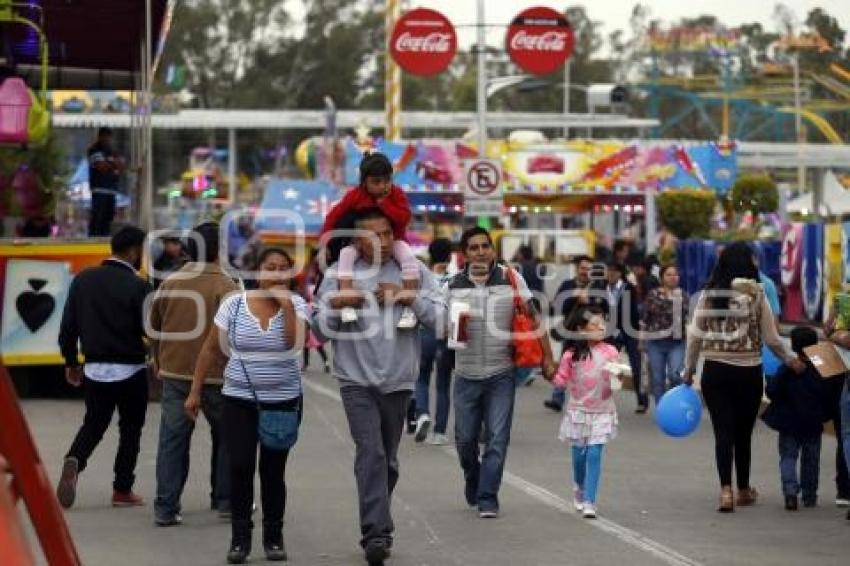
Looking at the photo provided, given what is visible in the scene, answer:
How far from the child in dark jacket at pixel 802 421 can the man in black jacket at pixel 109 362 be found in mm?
4149

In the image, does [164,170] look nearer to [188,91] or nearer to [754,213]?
[188,91]

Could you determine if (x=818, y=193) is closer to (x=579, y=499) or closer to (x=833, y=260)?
(x=833, y=260)

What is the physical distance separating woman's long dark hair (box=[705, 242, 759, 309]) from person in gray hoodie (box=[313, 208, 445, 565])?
334cm

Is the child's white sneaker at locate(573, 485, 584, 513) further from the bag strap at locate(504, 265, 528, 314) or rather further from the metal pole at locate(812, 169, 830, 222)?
the metal pole at locate(812, 169, 830, 222)

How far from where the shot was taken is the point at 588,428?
11703mm

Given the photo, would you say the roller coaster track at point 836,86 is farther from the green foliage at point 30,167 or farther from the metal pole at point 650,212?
the green foliage at point 30,167

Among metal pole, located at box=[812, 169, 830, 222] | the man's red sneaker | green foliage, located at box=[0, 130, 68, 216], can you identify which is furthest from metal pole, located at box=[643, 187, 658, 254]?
the man's red sneaker

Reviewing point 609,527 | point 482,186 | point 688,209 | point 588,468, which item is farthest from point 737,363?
point 688,209

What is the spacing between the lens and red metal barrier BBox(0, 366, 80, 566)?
197 inches

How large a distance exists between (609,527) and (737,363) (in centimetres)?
171

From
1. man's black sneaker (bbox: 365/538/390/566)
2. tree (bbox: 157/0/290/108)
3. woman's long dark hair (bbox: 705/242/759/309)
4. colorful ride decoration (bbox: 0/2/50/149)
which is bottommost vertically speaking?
man's black sneaker (bbox: 365/538/390/566)

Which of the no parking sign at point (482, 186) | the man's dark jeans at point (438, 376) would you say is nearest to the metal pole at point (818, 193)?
the no parking sign at point (482, 186)

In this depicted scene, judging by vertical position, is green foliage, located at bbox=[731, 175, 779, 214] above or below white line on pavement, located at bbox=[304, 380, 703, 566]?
above

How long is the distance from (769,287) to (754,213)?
68.0ft
